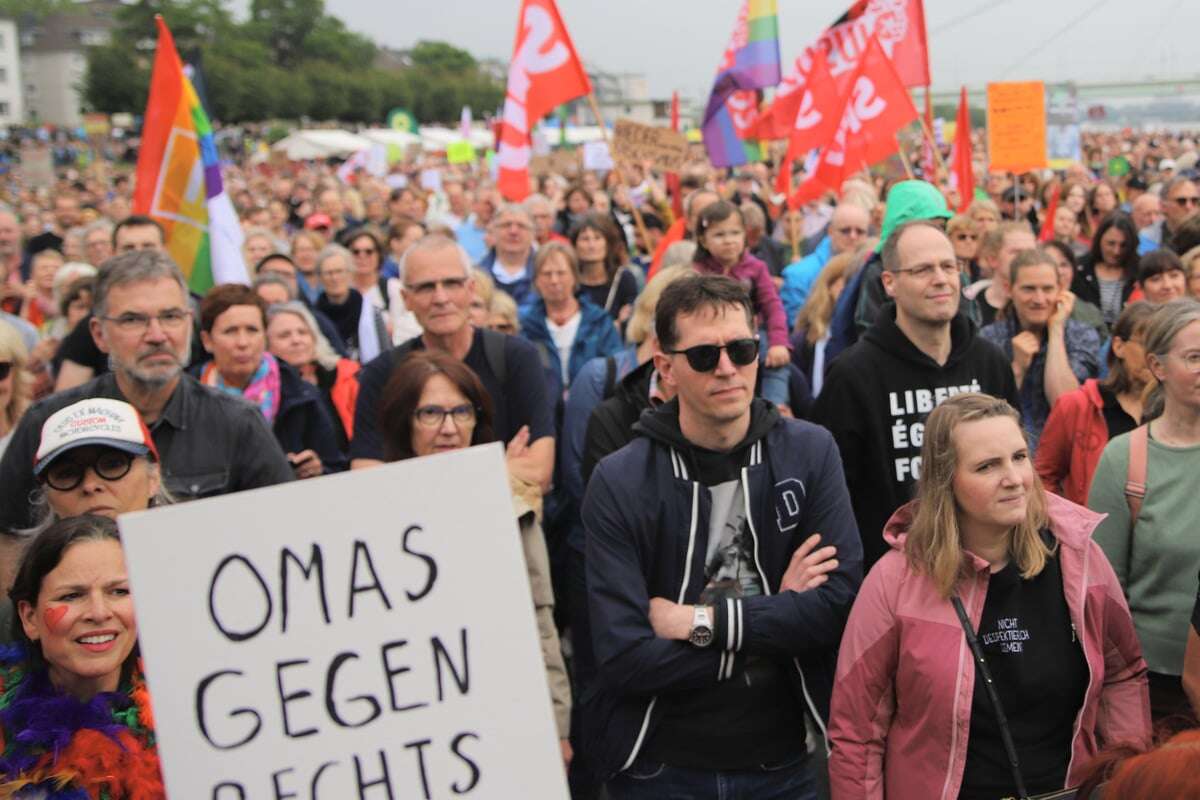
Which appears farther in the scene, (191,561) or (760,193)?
(760,193)

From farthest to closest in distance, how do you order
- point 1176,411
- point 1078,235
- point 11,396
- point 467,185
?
point 467,185 → point 1078,235 → point 11,396 → point 1176,411

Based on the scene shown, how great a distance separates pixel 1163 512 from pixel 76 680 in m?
2.80

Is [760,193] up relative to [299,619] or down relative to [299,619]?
up

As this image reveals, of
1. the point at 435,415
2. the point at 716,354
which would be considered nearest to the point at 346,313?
the point at 435,415


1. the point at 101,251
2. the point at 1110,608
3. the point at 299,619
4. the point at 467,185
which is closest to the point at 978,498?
the point at 1110,608

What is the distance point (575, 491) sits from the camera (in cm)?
476

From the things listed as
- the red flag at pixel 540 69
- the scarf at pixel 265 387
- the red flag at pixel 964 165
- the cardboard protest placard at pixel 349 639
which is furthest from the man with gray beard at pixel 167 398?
the red flag at pixel 964 165

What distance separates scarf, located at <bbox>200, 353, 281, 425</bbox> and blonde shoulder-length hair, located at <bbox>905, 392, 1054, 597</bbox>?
284cm

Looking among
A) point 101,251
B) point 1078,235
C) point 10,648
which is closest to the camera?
point 10,648

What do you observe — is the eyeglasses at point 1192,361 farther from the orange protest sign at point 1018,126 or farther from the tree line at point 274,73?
the tree line at point 274,73

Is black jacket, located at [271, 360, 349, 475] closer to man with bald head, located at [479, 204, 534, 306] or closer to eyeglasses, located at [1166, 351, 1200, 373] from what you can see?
man with bald head, located at [479, 204, 534, 306]

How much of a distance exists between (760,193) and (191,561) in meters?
13.6

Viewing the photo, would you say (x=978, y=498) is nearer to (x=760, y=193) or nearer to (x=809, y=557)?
(x=809, y=557)

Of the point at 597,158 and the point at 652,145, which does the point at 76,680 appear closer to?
the point at 652,145
